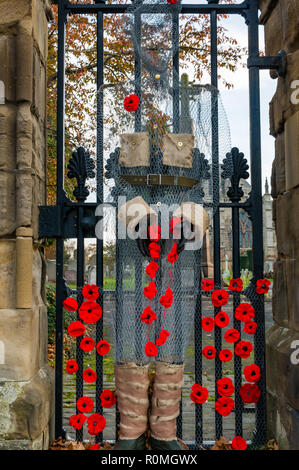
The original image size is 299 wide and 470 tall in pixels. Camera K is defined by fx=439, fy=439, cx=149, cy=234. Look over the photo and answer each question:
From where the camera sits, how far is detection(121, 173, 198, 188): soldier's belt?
252 cm

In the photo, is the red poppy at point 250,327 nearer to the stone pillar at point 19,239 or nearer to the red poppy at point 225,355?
the red poppy at point 225,355

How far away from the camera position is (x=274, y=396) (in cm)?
250

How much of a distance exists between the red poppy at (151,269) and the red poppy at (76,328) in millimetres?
513

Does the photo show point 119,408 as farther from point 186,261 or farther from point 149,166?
point 149,166

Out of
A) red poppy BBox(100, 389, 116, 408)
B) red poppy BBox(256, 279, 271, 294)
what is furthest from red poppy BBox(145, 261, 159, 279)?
red poppy BBox(100, 389, 116, 408)

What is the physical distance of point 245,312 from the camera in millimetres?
2580

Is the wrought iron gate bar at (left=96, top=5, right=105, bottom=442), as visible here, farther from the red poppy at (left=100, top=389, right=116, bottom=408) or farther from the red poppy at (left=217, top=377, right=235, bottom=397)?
the red poppy at (left=217, top=377, right=235, bottom=397)

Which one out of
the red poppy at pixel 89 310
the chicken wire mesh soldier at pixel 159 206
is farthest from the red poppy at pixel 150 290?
the red poppy at pixel 89 310

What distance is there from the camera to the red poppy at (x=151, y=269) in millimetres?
2422

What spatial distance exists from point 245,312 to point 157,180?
36.6 inches

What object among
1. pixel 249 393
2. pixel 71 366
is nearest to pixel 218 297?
pixel 249 393

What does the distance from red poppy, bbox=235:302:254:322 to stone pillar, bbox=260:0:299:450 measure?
141mm
